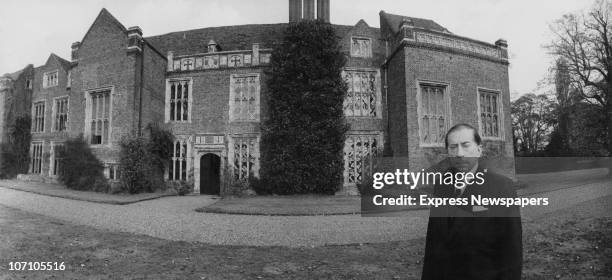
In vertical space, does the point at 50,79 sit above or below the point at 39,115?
above

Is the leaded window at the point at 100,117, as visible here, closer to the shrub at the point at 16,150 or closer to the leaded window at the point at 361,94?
the shrub at the point at 16,150

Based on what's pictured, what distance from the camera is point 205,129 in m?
14.5

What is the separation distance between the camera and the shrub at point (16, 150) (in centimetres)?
1458

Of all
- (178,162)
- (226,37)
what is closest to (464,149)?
(178,162)

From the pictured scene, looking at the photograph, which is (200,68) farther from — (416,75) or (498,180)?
(498,180)

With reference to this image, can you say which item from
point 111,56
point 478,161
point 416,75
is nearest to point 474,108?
point 416,75

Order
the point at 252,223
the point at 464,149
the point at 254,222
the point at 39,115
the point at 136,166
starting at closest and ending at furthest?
the point at 464,149, the point at 252,223, the point at 254,222, the point at 136,166, the point at 39,115

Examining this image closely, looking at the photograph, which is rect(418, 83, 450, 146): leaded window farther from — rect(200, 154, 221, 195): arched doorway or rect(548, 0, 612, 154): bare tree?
rect(200, 154, 221, 195): arched doorway

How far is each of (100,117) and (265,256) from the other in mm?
13084

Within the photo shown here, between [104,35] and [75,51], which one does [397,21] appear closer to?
[104,35]

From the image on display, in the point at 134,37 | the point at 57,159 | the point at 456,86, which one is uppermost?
the point at 134,37

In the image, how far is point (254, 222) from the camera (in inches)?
288

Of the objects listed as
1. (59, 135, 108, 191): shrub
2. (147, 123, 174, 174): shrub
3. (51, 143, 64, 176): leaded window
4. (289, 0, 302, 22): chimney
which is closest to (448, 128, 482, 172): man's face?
(59, 135, 108, 191): shrub

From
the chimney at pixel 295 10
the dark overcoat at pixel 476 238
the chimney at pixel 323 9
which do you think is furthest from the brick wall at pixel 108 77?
the dark overcoat at pixel 476 238
